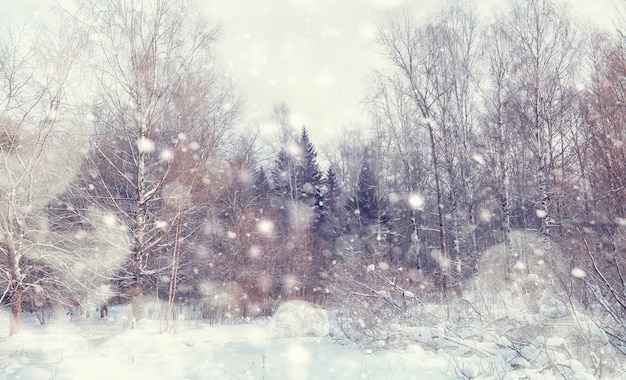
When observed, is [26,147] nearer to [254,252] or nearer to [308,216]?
[254,252]

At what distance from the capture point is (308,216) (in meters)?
24.3

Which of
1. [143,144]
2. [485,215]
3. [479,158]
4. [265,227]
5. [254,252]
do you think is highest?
[479,158]

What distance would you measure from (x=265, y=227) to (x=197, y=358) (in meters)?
10.7

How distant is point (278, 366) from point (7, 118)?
21.8ft

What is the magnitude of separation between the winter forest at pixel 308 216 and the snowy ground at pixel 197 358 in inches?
16.8

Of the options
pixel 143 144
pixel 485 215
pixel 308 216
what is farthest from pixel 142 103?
pixel 485 215

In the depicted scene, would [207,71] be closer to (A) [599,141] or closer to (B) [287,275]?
(B) [287,275]

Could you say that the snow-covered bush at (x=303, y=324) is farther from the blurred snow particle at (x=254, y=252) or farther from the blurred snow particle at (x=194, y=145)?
the blurred snow particle at (x=254, y=252)

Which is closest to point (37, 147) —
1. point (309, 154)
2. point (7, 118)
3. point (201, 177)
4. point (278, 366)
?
point (7, 118)

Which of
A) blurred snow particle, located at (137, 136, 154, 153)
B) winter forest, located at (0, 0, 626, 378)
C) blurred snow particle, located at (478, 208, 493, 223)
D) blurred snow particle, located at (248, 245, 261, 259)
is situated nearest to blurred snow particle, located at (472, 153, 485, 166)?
winter forest, located at (0, 0, 626, 378)

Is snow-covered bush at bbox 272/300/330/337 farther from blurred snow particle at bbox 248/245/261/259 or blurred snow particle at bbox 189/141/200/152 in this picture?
blurred snow particle at bbox 248/245/261/259

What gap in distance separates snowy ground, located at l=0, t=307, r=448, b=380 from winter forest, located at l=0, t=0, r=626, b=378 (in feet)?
1.40

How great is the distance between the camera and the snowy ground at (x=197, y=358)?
16.6 feet

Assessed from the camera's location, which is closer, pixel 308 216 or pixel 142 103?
pixel 142 103
